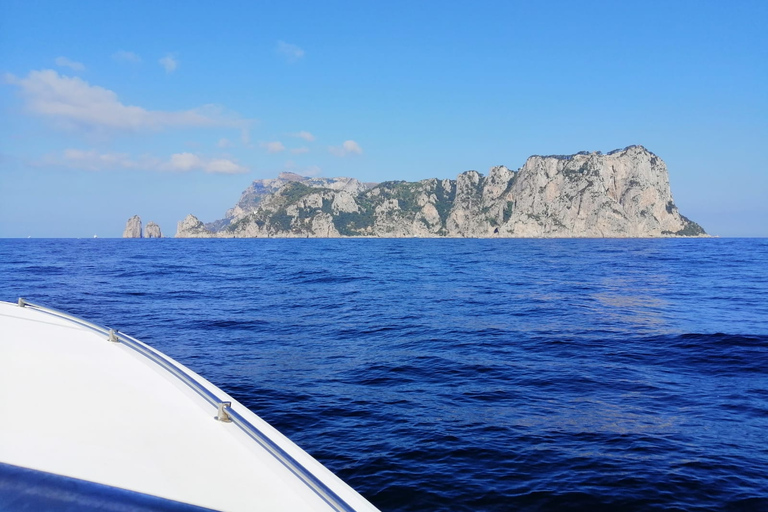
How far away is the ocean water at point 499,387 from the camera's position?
6273 millimetres

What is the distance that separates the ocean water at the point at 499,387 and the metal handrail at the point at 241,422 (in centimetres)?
275

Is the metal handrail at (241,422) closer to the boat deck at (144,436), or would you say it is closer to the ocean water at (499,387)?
the boat deck at (144,436)

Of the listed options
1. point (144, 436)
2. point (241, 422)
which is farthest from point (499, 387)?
point (144, 436)

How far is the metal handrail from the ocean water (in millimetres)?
2751

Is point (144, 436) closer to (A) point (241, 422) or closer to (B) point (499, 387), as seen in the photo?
(A) point (241, 422)

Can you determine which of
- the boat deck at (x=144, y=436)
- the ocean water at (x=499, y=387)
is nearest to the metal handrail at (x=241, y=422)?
the boat deck at (x=144, y=436)

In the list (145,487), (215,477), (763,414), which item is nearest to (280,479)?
(215,477)

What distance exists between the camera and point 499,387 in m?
10.4

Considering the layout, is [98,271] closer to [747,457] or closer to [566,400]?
[566,400]

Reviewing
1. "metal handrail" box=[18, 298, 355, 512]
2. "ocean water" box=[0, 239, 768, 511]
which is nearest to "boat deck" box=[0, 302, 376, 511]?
"metal handrail" box=[18, 298, 355, 512]

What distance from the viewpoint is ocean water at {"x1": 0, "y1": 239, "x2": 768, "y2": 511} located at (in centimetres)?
627

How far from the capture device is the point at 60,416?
3.79 metres

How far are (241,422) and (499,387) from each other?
783 centimetres

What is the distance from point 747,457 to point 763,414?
7.94 feet
